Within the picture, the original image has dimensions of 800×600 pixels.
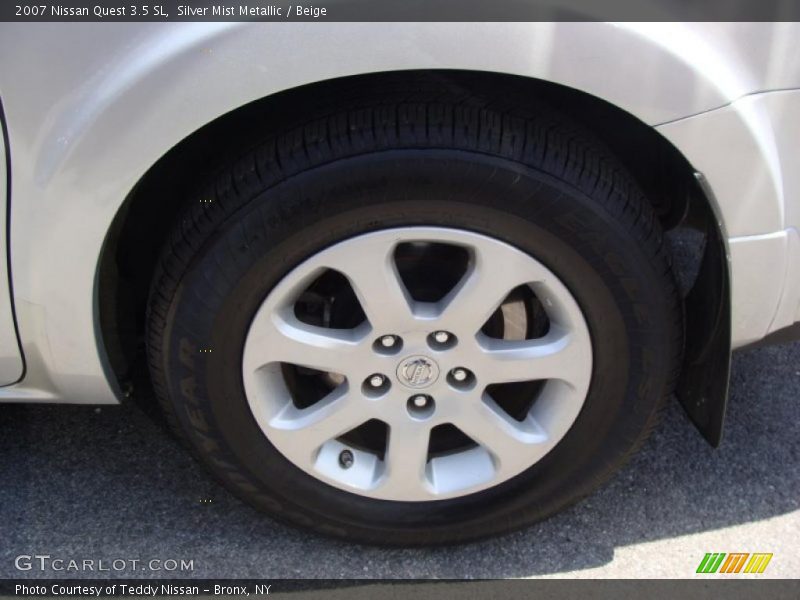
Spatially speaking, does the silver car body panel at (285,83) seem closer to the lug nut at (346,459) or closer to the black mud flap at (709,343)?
the black mud flap at (709,343)

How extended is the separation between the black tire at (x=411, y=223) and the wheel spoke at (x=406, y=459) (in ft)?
0.73

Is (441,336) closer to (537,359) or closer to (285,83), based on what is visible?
(537,359)

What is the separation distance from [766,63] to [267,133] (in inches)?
35.7

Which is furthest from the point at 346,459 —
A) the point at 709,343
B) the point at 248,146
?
the point at 709,343

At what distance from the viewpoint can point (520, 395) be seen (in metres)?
1.99

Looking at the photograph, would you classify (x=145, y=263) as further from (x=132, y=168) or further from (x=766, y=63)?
(x=766, y=63)

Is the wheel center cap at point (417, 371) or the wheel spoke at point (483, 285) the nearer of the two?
the wheel spoke at point (483, 285)

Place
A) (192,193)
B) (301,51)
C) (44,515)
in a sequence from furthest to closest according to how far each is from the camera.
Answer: (44,515) → (192,193) → (301,51)

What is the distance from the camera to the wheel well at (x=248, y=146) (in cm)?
165

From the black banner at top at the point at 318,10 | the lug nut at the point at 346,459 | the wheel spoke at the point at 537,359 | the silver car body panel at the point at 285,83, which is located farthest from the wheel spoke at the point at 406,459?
the black banner at top at the point at 318,10

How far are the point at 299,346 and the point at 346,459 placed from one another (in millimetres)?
327

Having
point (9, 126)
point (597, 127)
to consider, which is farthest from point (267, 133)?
point (597, 127)

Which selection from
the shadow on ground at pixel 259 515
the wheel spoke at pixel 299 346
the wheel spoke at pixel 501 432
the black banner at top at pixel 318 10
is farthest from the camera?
the shadow on ground at pixel 259 515

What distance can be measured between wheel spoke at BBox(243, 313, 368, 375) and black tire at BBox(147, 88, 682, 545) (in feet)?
0.12
